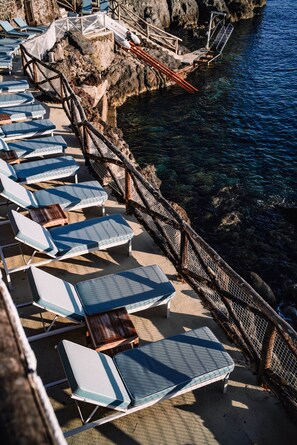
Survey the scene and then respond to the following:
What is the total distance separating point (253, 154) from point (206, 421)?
20436 millimetres

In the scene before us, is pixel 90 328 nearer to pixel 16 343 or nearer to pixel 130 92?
pixel 16 343

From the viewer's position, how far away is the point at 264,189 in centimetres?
2109

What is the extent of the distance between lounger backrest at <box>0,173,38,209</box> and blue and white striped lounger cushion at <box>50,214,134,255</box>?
2.89 ft

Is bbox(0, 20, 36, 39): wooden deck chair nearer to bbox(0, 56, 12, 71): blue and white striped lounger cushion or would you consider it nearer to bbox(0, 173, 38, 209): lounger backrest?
bbox(0, 56, 12, 71): blue and white striped lounger cushion

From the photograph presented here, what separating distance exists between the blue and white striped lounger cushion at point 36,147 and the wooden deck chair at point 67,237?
3368 millimetres

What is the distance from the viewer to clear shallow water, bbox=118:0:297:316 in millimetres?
17359

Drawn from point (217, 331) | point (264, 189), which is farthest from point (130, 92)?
point (217, 331)

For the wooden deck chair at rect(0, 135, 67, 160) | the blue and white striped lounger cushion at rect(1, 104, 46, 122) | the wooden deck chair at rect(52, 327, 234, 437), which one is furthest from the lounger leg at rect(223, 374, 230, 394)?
the blue and white striped lounger cushion at rect(1, 104, 46, 122)

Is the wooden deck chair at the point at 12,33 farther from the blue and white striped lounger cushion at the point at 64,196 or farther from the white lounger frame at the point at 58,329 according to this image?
the white lounger frame at the point at 58,329

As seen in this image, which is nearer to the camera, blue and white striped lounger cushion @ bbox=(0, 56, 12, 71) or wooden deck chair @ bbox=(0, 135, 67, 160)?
wooden deck chair @ bbox=(0, 135, 67, 160)

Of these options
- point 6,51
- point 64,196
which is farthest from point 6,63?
point 64,196

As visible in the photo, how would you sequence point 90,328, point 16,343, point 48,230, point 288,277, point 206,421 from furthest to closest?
point 288,277 → point 48,230 → point 90,328 → point 206,421 → point 16,343

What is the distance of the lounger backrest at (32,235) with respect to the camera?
290 inches

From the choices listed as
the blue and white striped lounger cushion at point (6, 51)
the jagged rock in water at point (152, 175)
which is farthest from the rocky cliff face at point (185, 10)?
the jagged rock in water at point (152, 175)
